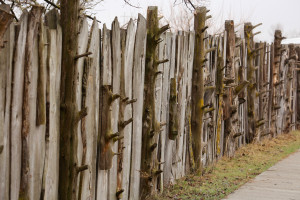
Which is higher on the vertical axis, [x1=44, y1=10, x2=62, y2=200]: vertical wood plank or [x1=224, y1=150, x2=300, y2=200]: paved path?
[x1=44, y1=10, x2=62, y2=200]: vertical wood plank

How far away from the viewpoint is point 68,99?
4.49m

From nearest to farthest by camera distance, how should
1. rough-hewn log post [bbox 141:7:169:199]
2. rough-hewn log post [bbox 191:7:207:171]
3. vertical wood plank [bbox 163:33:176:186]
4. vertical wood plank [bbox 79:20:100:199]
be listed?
vertical wood plank [bbox 79:20:100:199] < rough-hewn log post [bbox 141:7:169:199] < vertical wood plank [bbox 163:33:176:186] < rough-hewn log post [bbox 191:7:207:171]

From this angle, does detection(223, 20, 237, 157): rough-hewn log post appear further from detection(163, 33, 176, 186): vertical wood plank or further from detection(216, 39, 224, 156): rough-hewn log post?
detection(163, 33, 176, 186): vertical wood plank

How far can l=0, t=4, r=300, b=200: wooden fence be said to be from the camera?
13.2 feet

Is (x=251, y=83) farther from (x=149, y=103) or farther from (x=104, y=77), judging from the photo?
(x=104, y=77)

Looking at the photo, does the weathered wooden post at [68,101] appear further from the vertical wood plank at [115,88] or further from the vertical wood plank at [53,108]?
the vertical wood plank at [115,88]

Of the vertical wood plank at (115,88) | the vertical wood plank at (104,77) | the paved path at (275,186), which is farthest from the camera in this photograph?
the paved path at (275,186)

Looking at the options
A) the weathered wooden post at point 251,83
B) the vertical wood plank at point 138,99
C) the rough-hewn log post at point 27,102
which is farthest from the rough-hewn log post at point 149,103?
the weathered wooden post at point 251,83

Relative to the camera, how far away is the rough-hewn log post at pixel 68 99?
4.48 m

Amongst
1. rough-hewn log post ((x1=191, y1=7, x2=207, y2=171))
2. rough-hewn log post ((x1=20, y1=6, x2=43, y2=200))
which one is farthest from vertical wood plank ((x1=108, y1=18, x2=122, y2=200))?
rough-hewn log post ((x1=191, y1=7, x2=207, y2=171))

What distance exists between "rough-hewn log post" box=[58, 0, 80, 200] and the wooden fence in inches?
2.7

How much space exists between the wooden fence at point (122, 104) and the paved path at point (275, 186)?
90 centimetres

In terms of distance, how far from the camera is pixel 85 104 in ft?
15.7

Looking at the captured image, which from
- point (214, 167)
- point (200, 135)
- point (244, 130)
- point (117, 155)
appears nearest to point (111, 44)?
point (117, 155)
